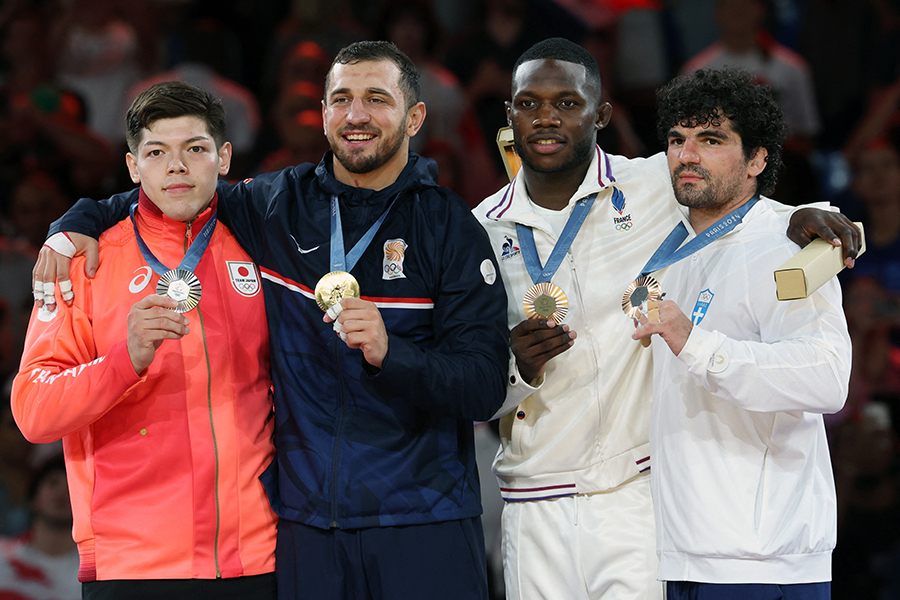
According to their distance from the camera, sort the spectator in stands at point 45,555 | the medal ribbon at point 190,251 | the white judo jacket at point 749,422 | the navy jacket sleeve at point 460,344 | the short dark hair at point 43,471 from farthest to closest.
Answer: the short dark hair at point 43,471 < the spectator in stands at point 45,555 < the medal ribbon at point 190,251 < the navy jacket sleeve at point 460,344 < the white judo jacket at point 749,422

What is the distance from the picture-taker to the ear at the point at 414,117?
3.07m

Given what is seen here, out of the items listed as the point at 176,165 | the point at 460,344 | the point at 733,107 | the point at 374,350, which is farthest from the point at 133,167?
the point at 733,107

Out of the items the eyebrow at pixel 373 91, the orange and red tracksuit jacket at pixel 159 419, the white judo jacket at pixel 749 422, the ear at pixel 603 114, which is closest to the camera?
the white judo jacket at pixel 749 422

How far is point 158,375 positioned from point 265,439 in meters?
0.38

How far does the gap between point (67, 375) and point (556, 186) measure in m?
1.71

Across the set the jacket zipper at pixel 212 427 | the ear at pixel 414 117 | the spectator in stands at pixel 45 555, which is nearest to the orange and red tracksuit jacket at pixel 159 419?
the jacket zipper at pixel 212 427

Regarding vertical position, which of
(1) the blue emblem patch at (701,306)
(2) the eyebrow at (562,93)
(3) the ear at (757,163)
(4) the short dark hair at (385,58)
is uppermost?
(4) the short dark hair at (385,58)

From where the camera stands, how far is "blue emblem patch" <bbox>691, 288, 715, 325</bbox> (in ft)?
9.16

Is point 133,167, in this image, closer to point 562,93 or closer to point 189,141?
point 189,141

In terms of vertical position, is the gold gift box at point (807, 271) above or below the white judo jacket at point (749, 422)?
above

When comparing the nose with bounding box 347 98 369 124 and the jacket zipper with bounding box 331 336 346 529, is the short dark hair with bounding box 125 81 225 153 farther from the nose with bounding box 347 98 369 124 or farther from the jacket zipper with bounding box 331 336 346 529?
the jacket zipper with bounding box 331 336 346 529

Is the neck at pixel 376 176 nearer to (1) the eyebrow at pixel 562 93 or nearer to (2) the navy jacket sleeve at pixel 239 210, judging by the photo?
(2) the navy jacket sleeve at pixel 239 210

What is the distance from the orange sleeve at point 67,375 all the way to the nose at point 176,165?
1.44 ft

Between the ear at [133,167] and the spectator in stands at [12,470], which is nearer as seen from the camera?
the ear at [133,167]
